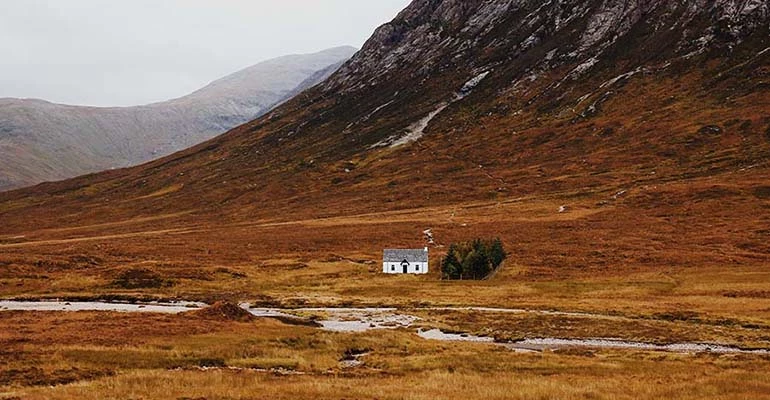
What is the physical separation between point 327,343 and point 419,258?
71.2 metres

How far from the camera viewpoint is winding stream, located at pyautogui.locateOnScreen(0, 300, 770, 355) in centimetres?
5484

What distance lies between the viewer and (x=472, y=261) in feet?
374

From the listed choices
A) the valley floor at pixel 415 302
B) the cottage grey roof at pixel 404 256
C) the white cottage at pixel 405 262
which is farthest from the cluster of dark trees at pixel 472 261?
the cottage grey roof at pixel 404 256

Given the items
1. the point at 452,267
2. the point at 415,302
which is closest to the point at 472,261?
the point at 452,267

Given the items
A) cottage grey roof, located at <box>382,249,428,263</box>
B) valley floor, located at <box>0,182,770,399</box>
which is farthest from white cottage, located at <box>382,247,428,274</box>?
valley floor, located at <box>0,182,770,399</box>

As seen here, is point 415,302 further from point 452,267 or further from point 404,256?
point 404,256

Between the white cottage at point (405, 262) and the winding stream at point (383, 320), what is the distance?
120ft

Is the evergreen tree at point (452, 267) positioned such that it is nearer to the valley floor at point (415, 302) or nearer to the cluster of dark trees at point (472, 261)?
the cluster of dark trees at point (472, 261)

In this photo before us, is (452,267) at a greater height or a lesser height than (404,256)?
lesser

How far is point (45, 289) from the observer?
9956 centimetres

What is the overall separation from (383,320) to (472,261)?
44686mm

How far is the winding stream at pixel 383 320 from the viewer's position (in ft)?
180

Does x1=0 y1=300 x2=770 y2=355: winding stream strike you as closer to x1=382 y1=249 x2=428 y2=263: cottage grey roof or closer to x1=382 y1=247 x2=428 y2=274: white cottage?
x1=382 y1=247 x2=428 y2=274: white cottage

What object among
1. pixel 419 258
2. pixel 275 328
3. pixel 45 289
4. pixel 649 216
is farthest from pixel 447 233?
pixel 275 328
